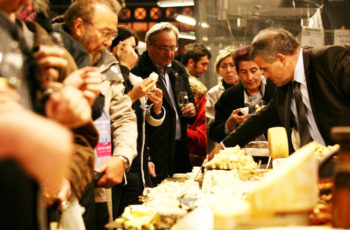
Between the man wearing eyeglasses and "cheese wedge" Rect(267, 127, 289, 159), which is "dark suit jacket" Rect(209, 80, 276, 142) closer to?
the man wearing eyeglasses

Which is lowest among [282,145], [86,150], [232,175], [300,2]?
[232,175]

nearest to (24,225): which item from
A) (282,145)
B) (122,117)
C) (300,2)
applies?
(282,145)

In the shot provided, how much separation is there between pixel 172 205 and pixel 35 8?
Answer: 0.94 metres

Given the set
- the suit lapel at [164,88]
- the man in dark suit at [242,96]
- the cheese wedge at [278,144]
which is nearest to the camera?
the cheese wedge at [278,144]

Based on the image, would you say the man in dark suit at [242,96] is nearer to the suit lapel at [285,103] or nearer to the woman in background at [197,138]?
the woman in background at [197,138]

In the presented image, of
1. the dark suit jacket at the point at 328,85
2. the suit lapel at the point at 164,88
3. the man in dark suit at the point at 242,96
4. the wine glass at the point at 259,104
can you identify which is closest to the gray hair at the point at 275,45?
the dark suit jacket at the point at 328,85

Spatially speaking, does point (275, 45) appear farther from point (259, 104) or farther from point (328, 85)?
point (259, 104)

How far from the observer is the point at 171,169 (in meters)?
4.82

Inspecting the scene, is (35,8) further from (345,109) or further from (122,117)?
(345,109)

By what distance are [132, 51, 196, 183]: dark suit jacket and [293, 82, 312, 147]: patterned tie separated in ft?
4.78

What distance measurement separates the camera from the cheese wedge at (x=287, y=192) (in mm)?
1203

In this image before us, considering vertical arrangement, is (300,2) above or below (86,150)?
above

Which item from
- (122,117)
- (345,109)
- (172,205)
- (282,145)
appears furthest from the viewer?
(345,109)

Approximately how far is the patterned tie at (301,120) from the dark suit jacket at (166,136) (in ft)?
4.78
